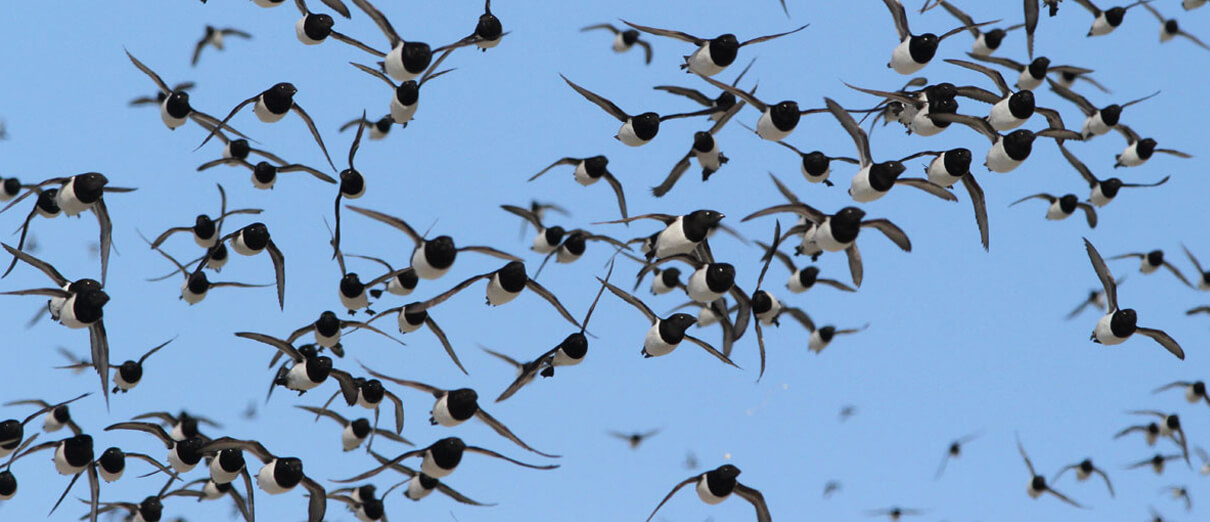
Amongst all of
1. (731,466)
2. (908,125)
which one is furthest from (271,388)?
(908,125)

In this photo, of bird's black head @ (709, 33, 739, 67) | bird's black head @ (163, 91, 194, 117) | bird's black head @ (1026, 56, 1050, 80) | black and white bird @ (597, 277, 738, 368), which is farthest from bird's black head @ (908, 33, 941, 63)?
bird's black head @ (163, 91, 194, 117)

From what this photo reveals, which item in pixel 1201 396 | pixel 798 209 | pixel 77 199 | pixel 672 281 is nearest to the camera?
pixel 798 209

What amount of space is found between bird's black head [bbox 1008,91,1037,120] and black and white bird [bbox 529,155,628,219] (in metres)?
6.80

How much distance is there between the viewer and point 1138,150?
70.8 feet

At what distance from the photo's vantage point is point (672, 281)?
20.1 m

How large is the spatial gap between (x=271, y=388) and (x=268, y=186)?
12.9 feet

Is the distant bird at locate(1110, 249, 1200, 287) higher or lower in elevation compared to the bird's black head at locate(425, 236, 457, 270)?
higher

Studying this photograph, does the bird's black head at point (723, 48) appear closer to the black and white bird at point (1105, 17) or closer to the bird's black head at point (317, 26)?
the bird's black head at point (317, 26)

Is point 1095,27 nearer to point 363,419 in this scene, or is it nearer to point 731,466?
point 731,466

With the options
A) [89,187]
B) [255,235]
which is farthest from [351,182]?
[89,187]

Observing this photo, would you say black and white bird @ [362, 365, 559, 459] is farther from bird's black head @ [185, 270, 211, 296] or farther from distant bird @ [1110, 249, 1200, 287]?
distant bird @ [1110, 249, 1200, 287]

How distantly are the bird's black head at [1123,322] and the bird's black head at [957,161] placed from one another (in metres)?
2.82

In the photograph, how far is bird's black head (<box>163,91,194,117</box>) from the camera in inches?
673

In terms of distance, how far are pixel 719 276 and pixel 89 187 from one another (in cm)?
789
